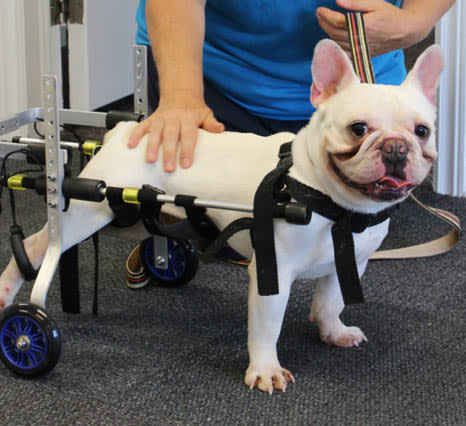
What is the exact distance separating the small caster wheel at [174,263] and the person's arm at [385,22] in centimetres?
55

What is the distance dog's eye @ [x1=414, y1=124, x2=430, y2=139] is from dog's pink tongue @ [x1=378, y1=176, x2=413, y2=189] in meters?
0.08

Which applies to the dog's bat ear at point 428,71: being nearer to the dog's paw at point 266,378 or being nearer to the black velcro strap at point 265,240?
the black velcro strap at point 265,240

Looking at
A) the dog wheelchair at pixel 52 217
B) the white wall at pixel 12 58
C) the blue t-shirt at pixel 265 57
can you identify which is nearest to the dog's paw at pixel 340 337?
the dog wheelchair at pixel 52 217

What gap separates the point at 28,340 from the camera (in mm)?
1223

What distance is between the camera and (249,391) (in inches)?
48.2

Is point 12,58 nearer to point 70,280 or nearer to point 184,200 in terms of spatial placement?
point 70,280

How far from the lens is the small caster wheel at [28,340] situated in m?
1.21

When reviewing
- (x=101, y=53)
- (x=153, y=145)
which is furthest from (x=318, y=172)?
(x=101, y=53)

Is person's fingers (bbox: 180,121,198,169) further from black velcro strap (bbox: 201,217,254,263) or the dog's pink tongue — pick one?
the dog's pink tongue

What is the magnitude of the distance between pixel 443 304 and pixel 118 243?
0.80 metres

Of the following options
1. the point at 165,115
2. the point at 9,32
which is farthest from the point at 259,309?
the point at 9,32

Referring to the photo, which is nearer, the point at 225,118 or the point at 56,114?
the point at 56,114

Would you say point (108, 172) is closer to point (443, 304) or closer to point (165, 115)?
point (165, 115)

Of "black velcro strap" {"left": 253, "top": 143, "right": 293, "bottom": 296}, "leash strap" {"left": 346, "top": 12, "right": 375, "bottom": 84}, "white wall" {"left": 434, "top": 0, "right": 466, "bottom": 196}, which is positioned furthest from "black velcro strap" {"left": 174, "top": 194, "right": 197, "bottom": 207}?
"white wall" {"left": 434, "top": 0, "right": 466, "bottom": 196}
